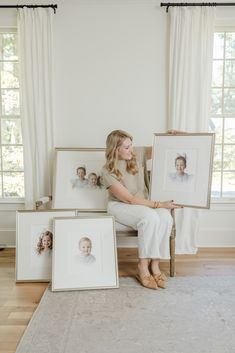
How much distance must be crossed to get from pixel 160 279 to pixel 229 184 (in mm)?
1473

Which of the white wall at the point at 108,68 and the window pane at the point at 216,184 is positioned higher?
the white wall at the point at 108,68

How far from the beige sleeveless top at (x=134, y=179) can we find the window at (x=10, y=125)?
1.21 m

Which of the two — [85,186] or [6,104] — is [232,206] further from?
[6,104]

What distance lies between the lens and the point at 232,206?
3.99 metres

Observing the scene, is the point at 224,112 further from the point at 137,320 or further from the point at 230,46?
the point at 137,320

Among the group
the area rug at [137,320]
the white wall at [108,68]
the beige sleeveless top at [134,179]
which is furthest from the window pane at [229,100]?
the area rug at [137,320]

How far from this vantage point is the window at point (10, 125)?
12.9ft

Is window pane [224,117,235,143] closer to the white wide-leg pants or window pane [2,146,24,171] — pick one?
the white wide-leg pants

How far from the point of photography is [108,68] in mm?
3795

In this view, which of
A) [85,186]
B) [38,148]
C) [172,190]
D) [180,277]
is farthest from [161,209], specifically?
[38,148]

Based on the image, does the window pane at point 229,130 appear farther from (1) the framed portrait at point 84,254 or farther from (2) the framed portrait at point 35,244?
(2) the framed portrait at point 35,244

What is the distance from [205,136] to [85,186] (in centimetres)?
124

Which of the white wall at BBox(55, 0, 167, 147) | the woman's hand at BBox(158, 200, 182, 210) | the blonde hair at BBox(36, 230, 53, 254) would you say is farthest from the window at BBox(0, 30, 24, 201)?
the woman's hand at BBox(158, 200, 182, 210)

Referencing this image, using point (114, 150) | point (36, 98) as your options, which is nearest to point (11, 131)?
point (36, 98)
